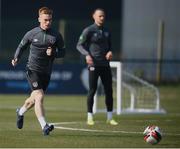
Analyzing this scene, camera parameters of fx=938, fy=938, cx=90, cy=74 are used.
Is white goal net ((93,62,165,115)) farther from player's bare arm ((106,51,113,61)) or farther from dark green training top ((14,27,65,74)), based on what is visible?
dark green training top ((14,27,65,74))

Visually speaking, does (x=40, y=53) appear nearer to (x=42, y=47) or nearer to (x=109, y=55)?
(x=42, y=47)

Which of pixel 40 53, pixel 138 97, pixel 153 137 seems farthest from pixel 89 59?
pixel 138 97

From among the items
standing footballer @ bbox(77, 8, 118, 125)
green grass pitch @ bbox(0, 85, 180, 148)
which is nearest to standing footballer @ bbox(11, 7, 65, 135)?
green grass pitch @ bbox(0, 85, 180, 148)

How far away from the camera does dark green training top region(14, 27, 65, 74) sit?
1642 centimetres

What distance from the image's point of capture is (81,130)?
17281 mm

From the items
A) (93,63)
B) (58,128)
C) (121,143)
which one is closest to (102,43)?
(93,63)

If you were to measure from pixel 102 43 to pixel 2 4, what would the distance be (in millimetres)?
23700

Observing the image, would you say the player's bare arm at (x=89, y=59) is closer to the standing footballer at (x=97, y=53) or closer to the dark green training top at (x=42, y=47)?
the standing footballer at (x=97, y=53)

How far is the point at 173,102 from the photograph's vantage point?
100 feet

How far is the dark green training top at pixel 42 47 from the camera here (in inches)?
647

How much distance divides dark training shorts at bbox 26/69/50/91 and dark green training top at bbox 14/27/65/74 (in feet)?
0.24

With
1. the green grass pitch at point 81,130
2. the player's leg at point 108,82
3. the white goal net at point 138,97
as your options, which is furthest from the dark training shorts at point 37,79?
the white goal net at point 138,97

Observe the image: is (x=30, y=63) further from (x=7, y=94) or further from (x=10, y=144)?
(x=7, y=94)

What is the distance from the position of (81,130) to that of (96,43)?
2500 mm
